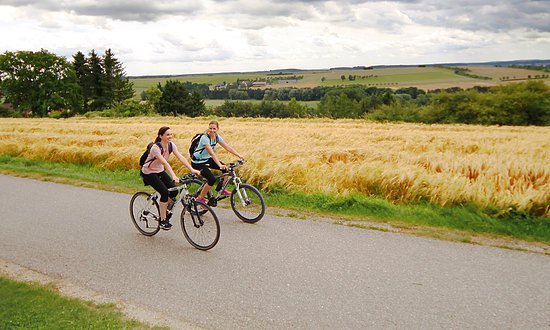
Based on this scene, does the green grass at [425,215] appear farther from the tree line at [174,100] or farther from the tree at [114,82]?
the tree at [114,82]

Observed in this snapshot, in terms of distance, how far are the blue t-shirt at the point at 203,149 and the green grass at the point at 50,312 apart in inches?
151

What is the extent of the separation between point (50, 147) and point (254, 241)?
43.4 ft

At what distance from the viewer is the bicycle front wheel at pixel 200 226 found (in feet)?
21.2

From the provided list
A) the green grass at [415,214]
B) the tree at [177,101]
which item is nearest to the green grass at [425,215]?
the green grass at [415,214]

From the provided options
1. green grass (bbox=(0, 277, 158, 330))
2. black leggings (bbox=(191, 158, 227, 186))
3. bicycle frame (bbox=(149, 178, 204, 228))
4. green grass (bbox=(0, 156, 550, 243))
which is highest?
black leggings (bbox=(191, 158, 227, 186))

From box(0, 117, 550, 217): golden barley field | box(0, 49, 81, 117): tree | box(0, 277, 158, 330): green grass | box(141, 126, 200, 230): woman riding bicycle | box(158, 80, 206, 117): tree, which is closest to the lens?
box(0, 277, 158, 330): green grass

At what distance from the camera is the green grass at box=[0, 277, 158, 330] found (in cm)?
415

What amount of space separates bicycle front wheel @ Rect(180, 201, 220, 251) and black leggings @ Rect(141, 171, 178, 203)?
0.55 meters

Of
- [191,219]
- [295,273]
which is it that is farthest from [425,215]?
[191,219]

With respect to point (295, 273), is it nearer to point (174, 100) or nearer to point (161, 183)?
point (161, 183)

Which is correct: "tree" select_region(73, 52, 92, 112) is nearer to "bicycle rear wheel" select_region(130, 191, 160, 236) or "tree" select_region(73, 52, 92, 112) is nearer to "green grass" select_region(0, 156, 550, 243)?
"green grass" select_region(0, 156, 550, 243)

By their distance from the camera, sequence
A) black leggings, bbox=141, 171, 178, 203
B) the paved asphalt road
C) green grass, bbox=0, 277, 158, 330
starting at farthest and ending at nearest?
black leggings, bbox=141, 171, 178, 203
the paved asphalt road
green grass, bbox=0, 277, 158, 330

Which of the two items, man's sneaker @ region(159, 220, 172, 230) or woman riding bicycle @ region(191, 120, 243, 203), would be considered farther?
woman riding bicycle @ region(191, 120, 243, 203)

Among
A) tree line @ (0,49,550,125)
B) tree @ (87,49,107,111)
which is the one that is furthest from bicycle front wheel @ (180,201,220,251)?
tree @ (87,49,107,111)
